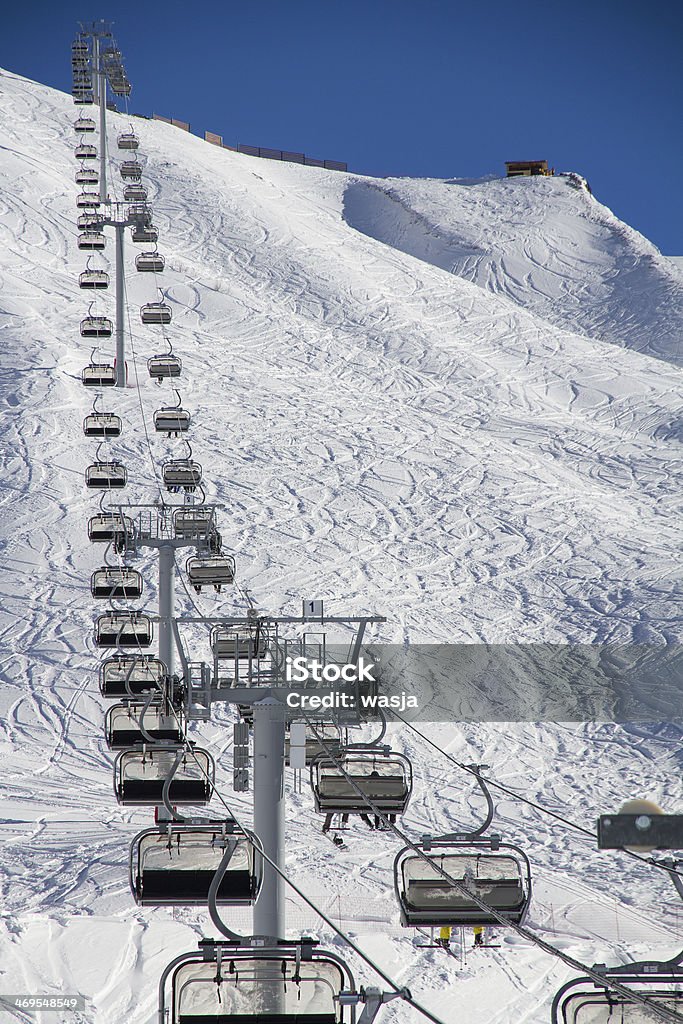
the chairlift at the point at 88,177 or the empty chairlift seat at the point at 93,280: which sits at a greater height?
the chairlift at the point at 88,177

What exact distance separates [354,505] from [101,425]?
21.5ft

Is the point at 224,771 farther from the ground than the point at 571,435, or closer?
closer

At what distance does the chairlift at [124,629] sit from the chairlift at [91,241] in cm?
2499

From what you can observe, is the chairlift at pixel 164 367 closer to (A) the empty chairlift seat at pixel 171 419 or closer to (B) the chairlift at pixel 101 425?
A: (A) the empty chairlift seat at pixel 171 419

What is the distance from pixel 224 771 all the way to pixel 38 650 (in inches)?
201

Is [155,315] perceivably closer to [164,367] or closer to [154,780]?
[164,367]

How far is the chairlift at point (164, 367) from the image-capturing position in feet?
103

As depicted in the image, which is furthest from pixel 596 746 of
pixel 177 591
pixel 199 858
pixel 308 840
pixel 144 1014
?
pixel 199 858

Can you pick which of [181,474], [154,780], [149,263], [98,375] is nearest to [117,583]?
[181,474]

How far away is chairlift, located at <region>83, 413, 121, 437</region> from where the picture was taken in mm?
27734

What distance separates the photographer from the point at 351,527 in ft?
86.8

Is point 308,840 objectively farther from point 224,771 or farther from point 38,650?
point 38,650

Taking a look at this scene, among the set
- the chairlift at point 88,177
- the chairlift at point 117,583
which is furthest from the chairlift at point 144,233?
the chairlift at point 117,583

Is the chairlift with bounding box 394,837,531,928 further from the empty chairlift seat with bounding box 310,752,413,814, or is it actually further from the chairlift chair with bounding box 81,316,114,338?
the chairlift chair with bounding box 81,316,114,338
